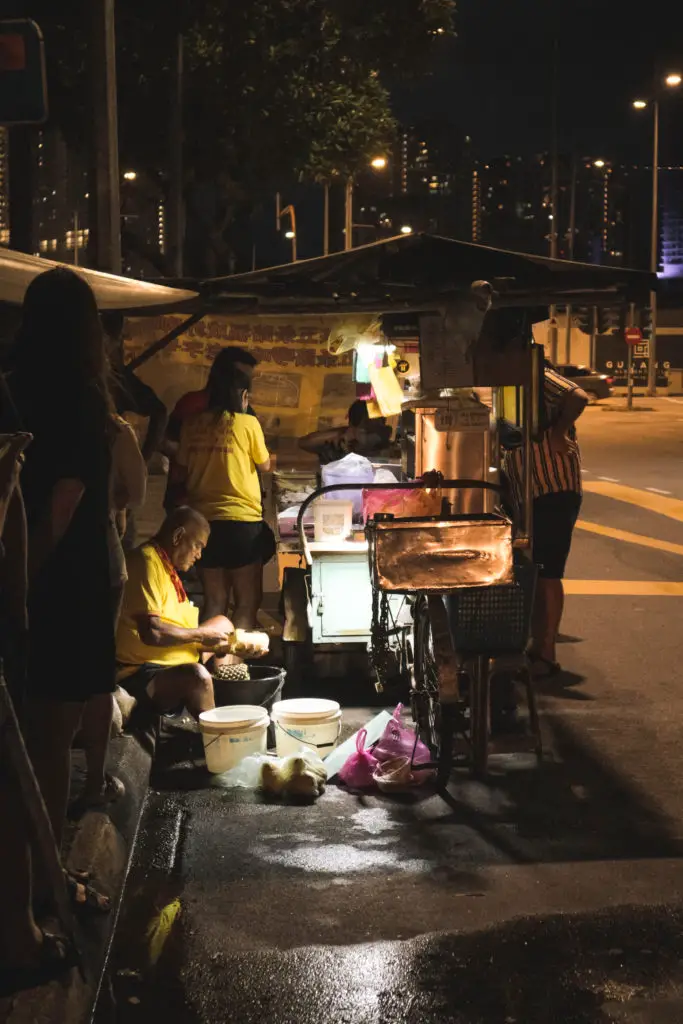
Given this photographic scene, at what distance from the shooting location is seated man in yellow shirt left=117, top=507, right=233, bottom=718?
21.1ft

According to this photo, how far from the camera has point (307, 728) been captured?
21.0 ft

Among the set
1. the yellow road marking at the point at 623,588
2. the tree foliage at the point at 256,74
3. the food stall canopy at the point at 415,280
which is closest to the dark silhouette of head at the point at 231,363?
the food stall canopy at the point at 415,280

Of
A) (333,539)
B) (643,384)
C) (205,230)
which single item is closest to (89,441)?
(333,539)

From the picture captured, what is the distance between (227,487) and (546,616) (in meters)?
2.19

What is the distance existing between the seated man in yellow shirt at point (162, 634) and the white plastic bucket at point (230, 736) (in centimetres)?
21

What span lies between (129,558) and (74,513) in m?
2.28

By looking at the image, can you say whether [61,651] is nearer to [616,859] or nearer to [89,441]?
[89,441]

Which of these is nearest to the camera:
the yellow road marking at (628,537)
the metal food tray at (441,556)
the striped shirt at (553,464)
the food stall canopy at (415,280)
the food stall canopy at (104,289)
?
the food stall canopy at (104,289)

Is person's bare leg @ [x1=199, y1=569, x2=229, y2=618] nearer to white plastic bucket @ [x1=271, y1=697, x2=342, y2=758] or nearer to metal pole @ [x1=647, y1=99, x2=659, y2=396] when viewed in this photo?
white plastic bucket @ [x1=271, y1=697, x2=342, y2=758]

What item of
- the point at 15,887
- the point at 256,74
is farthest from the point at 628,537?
the point at 256,74

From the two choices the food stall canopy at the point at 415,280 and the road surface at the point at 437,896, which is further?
the food stall canopy at the point at 415,280

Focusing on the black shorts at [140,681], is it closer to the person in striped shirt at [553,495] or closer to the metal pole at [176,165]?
the person in striped shirt at [553,495]

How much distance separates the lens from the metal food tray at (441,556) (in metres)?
6.00

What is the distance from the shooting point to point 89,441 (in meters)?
4.17
